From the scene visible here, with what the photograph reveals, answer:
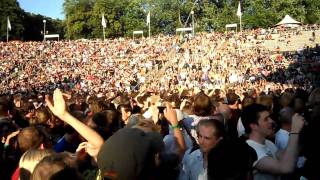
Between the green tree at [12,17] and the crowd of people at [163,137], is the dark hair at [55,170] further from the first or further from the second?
the green tree at [12,17]

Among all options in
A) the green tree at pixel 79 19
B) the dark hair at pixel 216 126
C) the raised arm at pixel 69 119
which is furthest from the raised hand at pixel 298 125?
the green tree at pixel 79 19

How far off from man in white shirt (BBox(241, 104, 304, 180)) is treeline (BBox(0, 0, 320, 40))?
220 feet

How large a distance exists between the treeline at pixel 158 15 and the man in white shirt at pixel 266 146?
6717cm

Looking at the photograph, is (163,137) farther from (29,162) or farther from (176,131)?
(29,162)

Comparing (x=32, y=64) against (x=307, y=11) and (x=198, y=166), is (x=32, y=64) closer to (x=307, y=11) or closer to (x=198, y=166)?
(x=307, y=11)

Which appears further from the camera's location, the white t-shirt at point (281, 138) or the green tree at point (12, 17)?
the green tree at point (12, 17)

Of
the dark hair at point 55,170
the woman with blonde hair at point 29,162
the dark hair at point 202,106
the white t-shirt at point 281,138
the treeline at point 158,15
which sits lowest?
the white t-shirt at point 281,138

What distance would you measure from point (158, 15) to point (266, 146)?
83.4m

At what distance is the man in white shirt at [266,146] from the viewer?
181 inches

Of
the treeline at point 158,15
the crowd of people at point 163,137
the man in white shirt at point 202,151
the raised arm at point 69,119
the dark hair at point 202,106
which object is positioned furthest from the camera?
the treeline at point 158,15

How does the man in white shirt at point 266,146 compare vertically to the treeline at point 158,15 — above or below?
below

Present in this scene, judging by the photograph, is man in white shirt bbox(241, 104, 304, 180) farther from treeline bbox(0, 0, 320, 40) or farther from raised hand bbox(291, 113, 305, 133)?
treeline bbox(0, 0, 320, 40)

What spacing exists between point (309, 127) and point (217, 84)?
36069 mm

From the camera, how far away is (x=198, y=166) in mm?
4973
